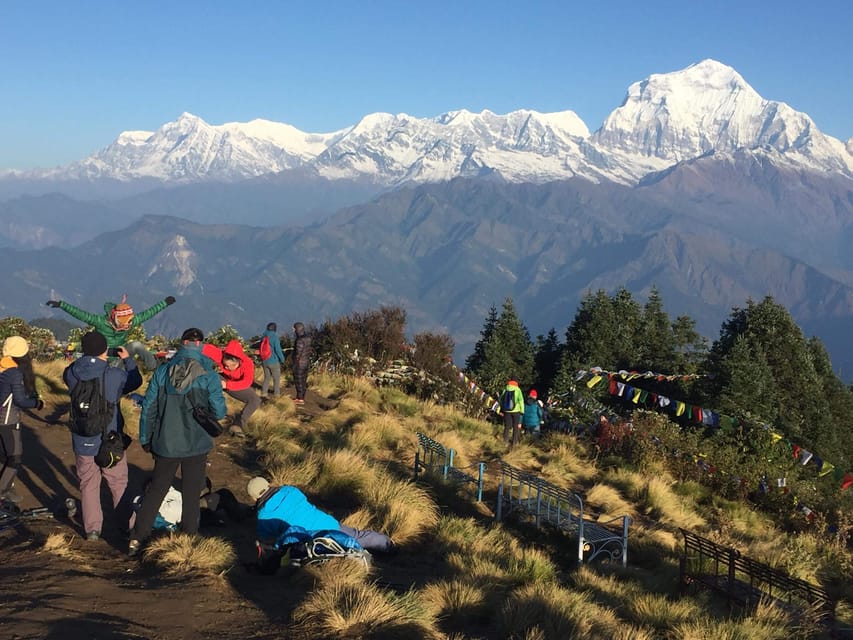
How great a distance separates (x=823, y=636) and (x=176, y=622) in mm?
5720

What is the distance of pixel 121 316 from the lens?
929 centimetres

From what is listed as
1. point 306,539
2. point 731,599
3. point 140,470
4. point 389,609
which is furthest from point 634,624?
point 140,470

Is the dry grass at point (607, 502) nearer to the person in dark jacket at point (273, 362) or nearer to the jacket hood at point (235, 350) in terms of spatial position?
the jacket hood at point (235, 350)

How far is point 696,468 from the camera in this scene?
14.4 metres

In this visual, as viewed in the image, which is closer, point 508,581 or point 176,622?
point 176,622

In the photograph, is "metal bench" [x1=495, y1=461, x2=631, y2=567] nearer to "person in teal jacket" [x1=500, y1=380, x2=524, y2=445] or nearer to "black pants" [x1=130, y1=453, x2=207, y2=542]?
"black pants" [x1=130, y1=453, x2=207, y2=542]

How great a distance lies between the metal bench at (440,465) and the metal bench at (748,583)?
3140 millimetres

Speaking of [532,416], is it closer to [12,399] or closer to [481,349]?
[12,399]

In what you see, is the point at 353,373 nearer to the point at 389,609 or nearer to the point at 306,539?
the point at 306,539

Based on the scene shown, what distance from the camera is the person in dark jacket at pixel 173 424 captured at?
6.38 m

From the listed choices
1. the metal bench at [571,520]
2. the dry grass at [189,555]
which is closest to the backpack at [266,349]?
the metal bench at [571,520]

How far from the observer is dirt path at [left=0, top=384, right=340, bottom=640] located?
4531 millimetres

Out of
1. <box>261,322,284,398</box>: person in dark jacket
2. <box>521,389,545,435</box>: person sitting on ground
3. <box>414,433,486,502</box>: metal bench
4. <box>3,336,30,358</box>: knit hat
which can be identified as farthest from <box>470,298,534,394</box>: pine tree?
<box>3,336,30,358</box>: knit hat

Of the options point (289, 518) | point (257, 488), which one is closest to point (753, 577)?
point (289, 518)
